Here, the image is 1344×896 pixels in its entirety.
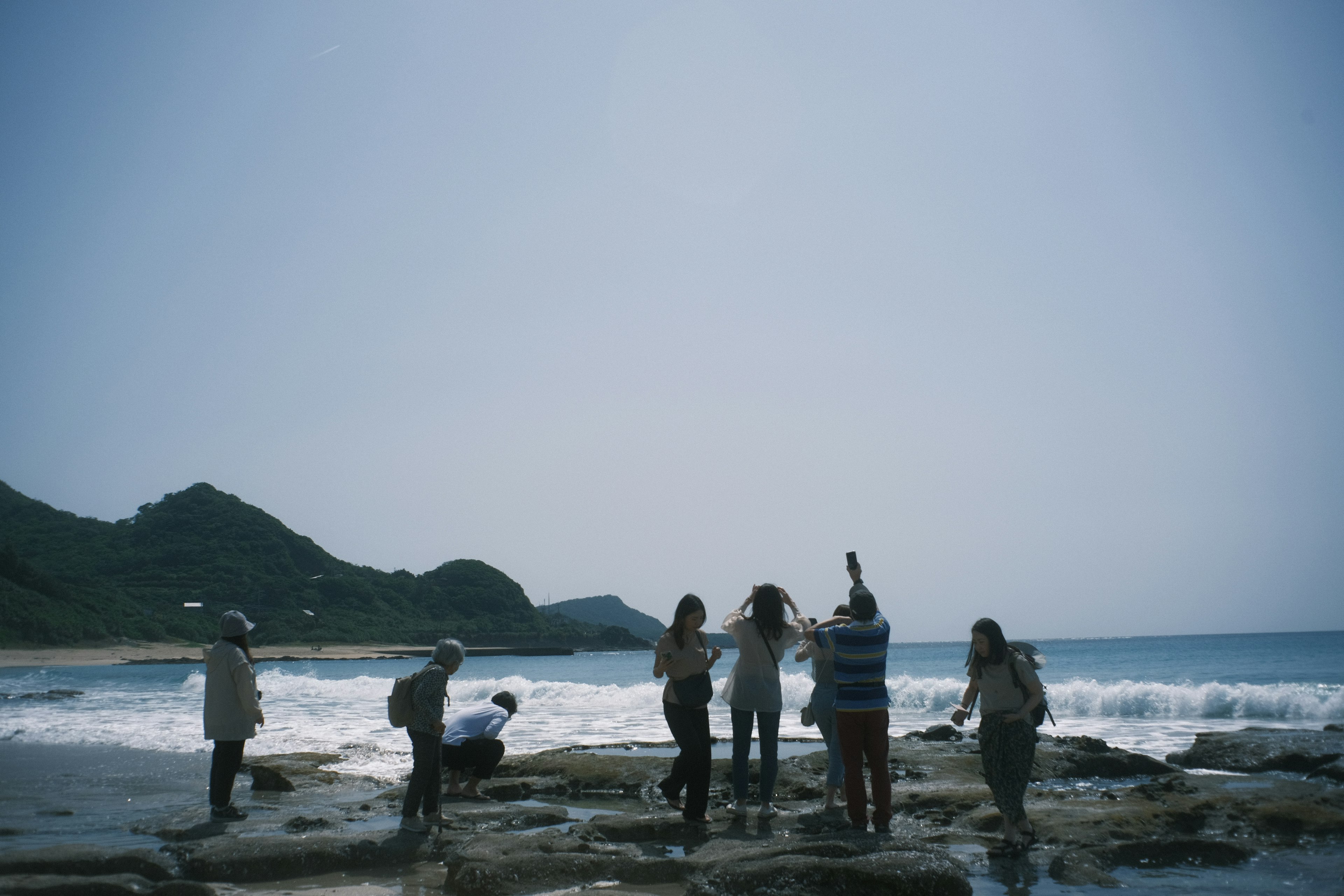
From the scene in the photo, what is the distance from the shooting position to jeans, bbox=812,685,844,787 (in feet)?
23.9

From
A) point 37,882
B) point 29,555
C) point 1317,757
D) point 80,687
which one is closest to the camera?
point 37,882

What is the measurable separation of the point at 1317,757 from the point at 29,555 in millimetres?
99512

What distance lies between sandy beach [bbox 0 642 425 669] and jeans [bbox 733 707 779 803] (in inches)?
1629

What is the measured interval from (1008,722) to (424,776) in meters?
4.52

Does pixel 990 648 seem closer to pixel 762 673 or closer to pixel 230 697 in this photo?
pixel 762 673

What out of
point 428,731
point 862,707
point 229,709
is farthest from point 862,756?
point 229,709

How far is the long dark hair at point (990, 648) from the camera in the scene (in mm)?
6000

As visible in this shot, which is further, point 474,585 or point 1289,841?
point 474,585

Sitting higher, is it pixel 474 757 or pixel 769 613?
pixel 769 613

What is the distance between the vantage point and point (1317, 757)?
993 centimetres

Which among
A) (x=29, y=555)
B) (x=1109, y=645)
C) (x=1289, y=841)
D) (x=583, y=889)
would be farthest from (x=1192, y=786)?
(x=29, y=555)

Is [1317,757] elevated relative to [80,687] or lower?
elevated

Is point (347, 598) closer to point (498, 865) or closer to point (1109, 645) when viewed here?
point (1109, 645)

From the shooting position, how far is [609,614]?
162625mm
